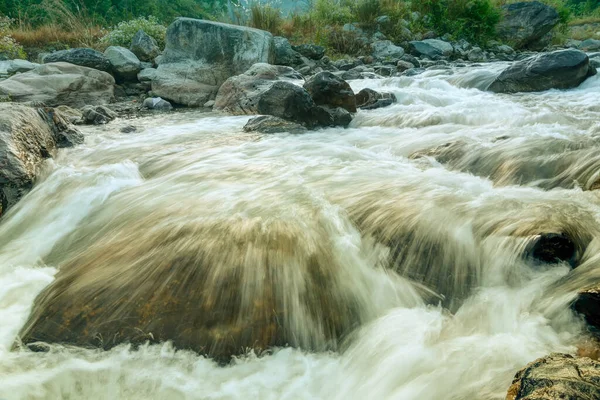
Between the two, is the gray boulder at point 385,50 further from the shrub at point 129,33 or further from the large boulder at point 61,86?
the large boulder at point 61,86

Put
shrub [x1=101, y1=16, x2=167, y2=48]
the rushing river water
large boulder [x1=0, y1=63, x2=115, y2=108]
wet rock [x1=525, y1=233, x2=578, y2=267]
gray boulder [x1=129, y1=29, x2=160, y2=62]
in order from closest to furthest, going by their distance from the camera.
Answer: the rushing river water < wet rock [x1=525, y1=233, x2=578, y2=267] < large boulder [x1=0, y1=63, x2=115, y2=108] < gray boulder [x1=129, y1=29, x2=160, y2=62] < shrub [x1=101, y1=16, x2=167, y2=48]

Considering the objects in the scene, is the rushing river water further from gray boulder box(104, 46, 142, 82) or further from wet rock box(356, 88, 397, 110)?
gray boulder box(104, 46, 142, 82)

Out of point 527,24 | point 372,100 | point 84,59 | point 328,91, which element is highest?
point 527,24

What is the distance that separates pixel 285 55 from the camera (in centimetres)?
1077

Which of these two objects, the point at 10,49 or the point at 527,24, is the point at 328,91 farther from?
the point at 527,24

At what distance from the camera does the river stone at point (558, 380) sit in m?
1.06

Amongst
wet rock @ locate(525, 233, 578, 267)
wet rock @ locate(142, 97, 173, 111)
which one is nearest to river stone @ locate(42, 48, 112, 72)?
wet rock @ locate(142, 97, 173, 111)

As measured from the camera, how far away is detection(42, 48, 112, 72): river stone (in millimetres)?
8961

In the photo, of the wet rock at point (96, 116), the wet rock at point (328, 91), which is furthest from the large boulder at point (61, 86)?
the wet rock at point (328, 91)

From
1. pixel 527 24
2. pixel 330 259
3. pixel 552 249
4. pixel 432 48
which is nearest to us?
pixel 552 249

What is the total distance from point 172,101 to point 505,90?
641 cm

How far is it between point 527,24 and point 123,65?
13126mm

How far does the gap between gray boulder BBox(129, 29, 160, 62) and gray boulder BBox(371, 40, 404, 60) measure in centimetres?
639

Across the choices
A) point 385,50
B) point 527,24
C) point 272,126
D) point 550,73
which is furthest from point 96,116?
point 527,24
